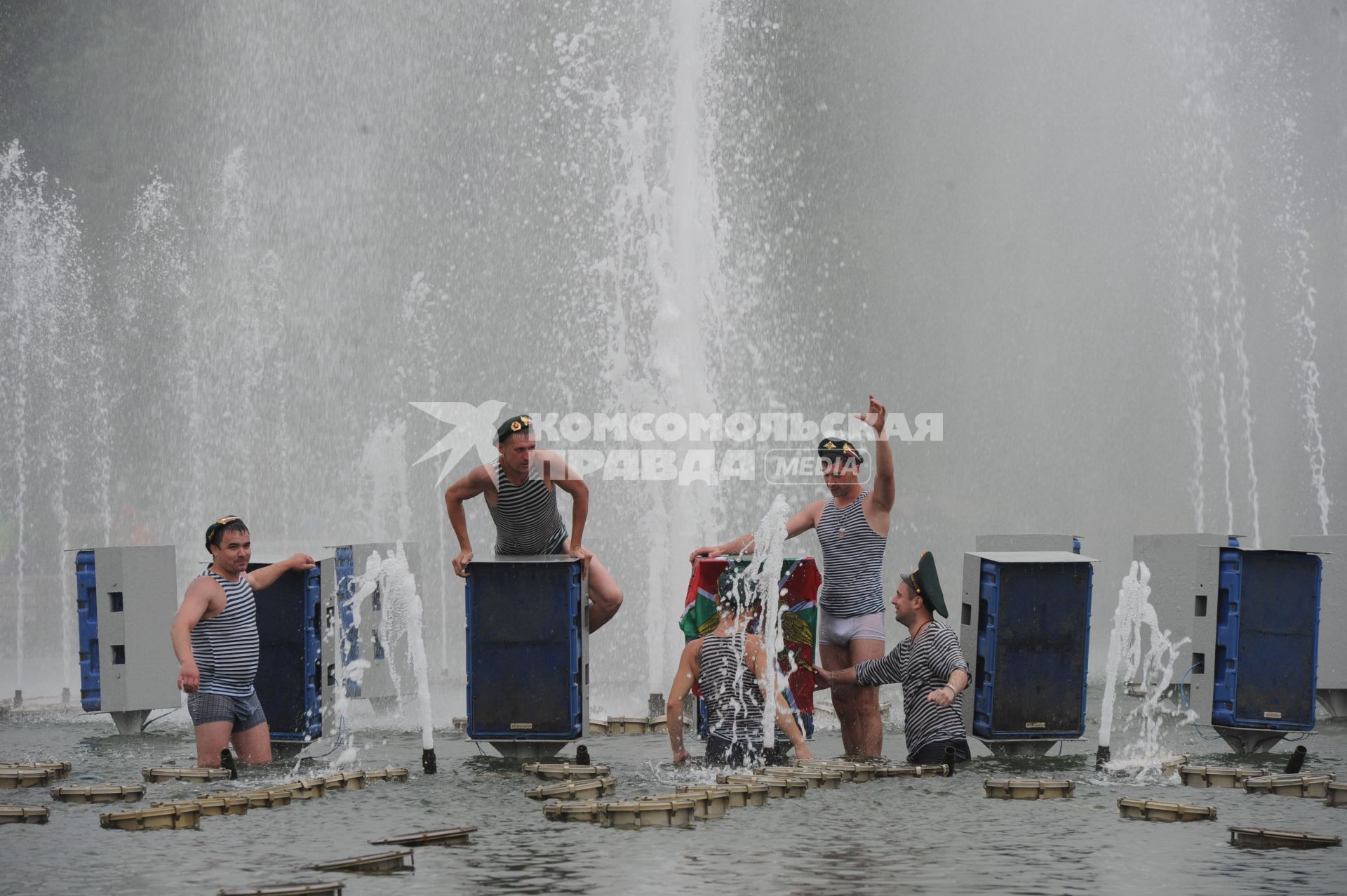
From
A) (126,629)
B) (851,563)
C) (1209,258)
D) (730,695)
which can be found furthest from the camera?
(1209,258)

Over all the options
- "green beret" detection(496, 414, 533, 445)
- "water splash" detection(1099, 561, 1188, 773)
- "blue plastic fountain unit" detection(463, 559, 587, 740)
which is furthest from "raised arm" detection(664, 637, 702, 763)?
"water splash" detection(1099, 561, 1188, 773)

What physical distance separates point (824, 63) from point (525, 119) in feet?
17.5

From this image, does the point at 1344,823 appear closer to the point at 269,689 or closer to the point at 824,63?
the point at 269,689

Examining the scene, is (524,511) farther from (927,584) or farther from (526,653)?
(927,584)

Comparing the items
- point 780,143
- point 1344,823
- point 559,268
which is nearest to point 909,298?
point 780,143

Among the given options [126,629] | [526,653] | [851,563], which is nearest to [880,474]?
[851,563]

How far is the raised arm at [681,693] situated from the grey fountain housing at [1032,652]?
1414mm

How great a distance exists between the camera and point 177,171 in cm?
3159

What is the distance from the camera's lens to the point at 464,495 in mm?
8125

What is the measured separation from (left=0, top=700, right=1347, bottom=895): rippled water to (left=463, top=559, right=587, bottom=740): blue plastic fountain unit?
313 millimetres

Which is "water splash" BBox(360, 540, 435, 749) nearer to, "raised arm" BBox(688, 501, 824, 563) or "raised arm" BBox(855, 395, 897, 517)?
"raised arm" BBox(688, 501, 824, 563)

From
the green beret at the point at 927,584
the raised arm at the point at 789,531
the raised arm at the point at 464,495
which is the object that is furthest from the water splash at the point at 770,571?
the raised arm at the point at 464,495

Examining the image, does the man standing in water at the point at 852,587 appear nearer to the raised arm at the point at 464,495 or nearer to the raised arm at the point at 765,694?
the raised arm at the point at 765,694

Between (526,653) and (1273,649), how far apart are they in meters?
3.52
